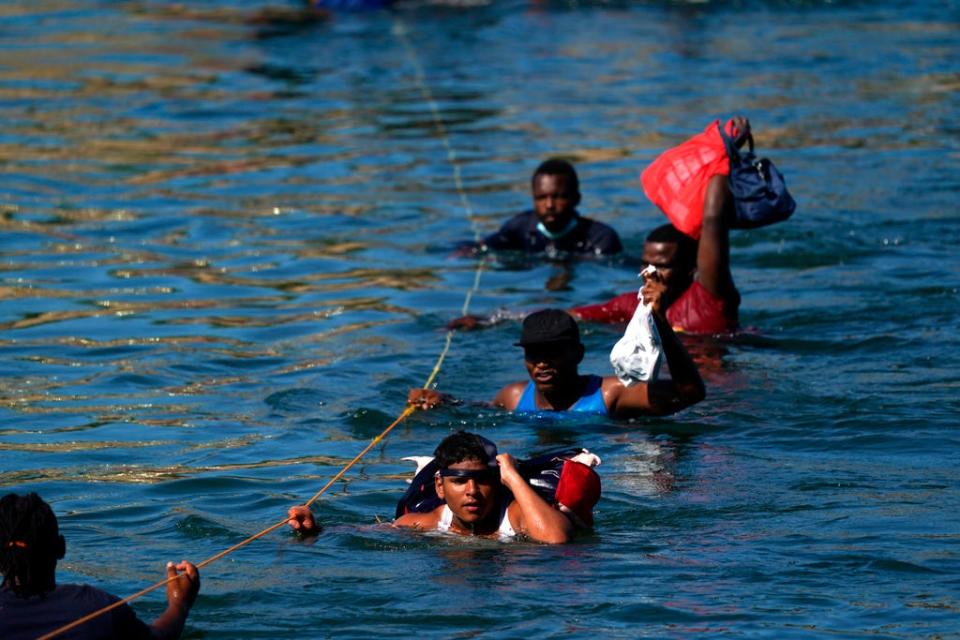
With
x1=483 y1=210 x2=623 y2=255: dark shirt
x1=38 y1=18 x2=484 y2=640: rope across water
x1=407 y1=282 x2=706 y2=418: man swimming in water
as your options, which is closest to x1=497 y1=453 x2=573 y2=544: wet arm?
x1=38 y1=18 x2=484 y2=640: rope across water

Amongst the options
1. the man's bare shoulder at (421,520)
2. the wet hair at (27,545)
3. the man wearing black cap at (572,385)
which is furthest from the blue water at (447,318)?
the wet hair at (27,545)

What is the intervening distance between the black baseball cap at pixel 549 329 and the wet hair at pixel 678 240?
2.01 m

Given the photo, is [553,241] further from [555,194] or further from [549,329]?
[549,329]

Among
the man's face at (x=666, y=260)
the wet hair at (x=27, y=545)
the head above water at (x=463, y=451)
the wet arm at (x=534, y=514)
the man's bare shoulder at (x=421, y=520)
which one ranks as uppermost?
the man's face at (x=666, y=260)

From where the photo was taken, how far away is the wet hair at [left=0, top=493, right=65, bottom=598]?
5914 millimetres

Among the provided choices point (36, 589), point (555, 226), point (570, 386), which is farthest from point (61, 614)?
point (555, 226)

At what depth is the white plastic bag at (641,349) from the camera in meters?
8.53

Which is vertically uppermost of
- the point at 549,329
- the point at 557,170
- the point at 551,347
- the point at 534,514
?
the point at 557,170

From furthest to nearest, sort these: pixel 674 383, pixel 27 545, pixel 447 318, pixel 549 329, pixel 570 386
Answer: pixel 447 318 → pixel 570 386 → pixel 549 329 → pixel 674 383 → pixel 27 545

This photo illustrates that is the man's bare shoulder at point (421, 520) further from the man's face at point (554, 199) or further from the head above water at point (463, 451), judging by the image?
the man's face at point (554, 199)

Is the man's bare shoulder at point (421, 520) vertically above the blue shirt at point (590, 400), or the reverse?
the blue shirt at point (590, 400)

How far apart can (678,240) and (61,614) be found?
20.6 ft

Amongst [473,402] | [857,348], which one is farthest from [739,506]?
[857,348]

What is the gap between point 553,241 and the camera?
589 inches
